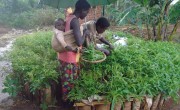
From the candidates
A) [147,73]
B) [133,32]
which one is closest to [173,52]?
[147,73]

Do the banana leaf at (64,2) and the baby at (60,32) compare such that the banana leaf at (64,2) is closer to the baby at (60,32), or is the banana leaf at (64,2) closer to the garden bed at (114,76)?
the baby at (60,32)

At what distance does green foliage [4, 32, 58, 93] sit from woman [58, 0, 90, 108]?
0.18 meters

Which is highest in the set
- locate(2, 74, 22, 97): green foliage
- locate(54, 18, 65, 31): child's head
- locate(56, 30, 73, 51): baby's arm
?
locate(54, 18, 65, 31): child's head

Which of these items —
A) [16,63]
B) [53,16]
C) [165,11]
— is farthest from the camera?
[53,16]

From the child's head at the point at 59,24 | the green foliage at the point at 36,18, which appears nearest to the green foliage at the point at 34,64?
the child's head at the point at 59,24

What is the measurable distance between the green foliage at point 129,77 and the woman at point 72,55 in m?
0.15

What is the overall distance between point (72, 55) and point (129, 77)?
2.87 feet

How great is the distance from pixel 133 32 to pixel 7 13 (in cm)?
848

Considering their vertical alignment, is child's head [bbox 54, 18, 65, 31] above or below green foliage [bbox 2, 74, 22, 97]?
above

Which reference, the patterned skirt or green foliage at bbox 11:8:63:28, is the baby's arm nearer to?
the patterned skirt

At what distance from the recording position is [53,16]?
1352 centimetres

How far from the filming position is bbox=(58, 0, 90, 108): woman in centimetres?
385

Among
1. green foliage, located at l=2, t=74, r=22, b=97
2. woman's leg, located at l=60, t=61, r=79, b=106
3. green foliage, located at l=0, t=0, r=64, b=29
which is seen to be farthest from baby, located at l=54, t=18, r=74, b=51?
green foliage, located at l=0, t=0, r=64, b=29

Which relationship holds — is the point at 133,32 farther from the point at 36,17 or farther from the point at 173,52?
the point at 36,17
